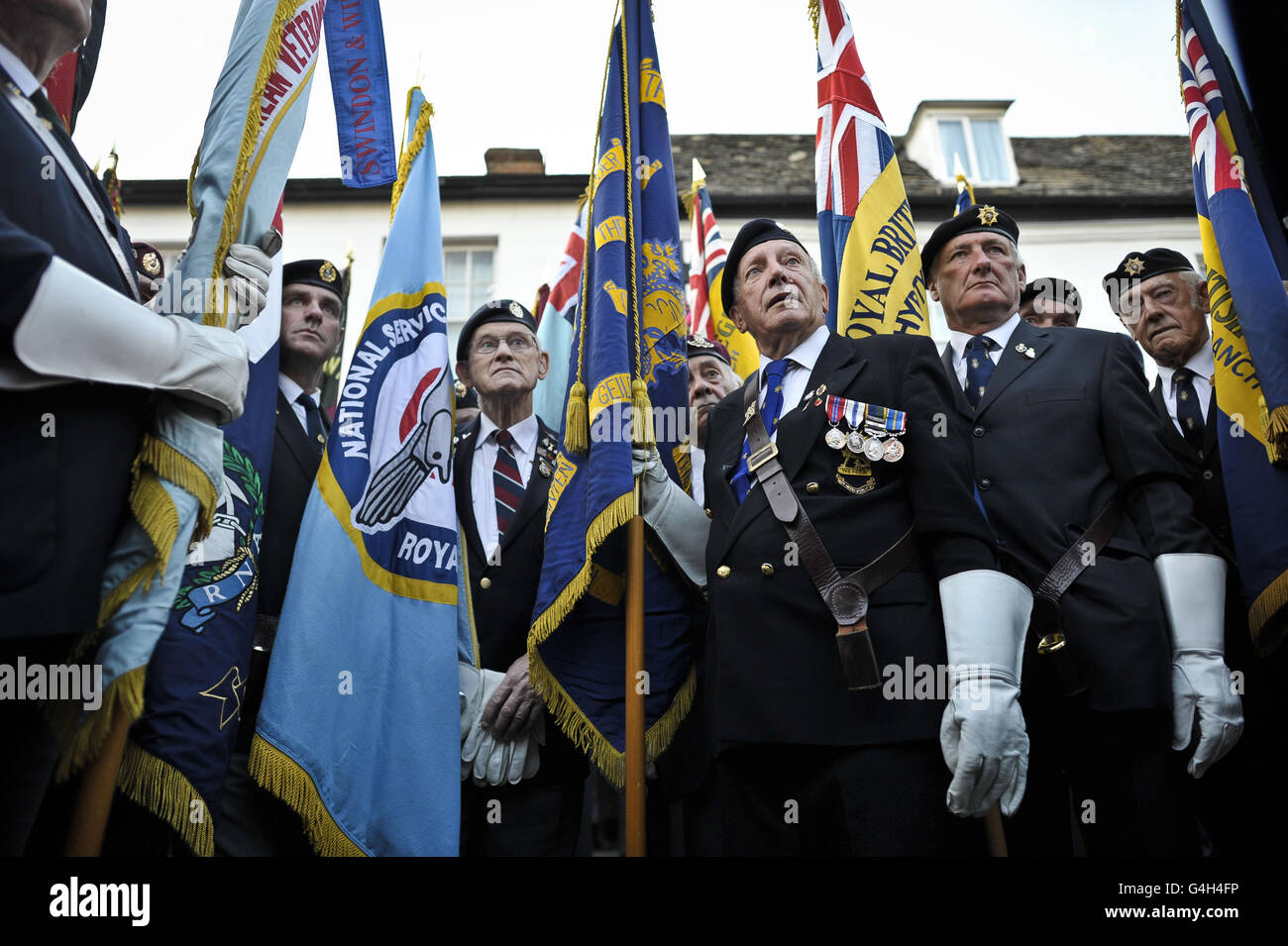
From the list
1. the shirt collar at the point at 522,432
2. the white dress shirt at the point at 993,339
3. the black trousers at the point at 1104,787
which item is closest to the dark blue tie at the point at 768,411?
the white dress shirt at the point at 993,339

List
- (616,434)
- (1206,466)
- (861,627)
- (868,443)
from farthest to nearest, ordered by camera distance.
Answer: (1206,466)
(616,434)
(868,443)
(861,627)

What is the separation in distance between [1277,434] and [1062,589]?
0.99 meters

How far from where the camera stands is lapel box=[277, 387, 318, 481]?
3742 millimetres

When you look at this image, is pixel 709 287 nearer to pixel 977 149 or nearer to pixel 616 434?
pixel 616 434

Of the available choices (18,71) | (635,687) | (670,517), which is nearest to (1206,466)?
(670,517)

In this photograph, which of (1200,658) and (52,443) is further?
(1200,658)

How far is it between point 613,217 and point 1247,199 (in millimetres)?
2473

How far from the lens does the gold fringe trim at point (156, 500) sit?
2307mm

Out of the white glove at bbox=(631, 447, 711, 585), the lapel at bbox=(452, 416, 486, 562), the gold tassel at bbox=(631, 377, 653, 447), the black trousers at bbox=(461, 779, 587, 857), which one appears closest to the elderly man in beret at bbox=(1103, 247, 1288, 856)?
the white glove at bbox=(631, 447, 711, 585)

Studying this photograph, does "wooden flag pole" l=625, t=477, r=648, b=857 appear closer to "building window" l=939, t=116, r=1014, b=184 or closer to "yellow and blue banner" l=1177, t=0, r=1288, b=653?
"yellow and blue banner" l=1177, t=0, r=1288, b=653

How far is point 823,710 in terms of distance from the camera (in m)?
2.64

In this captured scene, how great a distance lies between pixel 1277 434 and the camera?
3254mm
